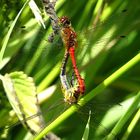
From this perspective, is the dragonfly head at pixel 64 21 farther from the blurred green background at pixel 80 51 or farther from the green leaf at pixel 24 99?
the green leaf at pixel 24 99

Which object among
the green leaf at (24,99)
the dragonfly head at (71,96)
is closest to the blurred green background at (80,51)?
the green leaf at (24,99)

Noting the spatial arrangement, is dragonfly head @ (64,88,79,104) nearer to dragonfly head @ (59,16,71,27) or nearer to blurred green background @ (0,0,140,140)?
blurred green background @ (0,0,140,140)

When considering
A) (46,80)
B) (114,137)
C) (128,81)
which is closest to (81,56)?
(46,80)

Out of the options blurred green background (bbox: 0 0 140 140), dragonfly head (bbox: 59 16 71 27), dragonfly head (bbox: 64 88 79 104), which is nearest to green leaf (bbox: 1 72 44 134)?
blurred green background (bbox: 0 0 140 140)

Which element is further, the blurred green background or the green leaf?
the blurred green background

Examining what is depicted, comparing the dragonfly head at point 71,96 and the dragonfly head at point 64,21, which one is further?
the dragonfly head at point 64,21

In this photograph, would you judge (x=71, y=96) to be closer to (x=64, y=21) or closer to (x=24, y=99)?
(x=24, y=99)

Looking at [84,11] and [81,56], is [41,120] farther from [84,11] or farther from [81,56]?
[84,11]

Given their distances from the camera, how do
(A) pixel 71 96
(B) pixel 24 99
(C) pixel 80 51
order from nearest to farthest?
(A) pixel 71 96 < (B) pixel 24 99 < (C) pixel 80 51

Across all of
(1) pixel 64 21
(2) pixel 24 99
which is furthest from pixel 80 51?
(2) pixel 24 99

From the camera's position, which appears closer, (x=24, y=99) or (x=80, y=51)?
(x=24, y=99)
